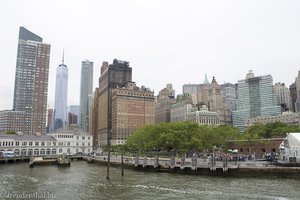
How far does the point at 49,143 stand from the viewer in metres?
132

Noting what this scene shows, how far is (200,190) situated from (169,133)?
46603mm

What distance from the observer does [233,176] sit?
55.2 metres

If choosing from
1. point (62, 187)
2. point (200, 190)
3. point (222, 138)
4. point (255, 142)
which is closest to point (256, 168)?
point (200, 190)

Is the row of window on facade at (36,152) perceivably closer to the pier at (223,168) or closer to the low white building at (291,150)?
the pier at (223,168)

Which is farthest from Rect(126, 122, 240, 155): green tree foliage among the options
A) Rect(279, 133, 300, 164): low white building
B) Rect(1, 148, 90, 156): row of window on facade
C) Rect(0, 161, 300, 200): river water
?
Rect(1, 148, 90, 156): row of window on facade

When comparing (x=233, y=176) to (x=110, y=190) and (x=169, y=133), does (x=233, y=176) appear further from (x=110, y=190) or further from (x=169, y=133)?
(x=169, y=133)

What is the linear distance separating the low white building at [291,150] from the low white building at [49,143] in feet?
318

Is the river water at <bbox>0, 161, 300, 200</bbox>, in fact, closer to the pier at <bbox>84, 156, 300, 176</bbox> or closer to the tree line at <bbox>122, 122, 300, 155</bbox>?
the pier at <bbox>84, 156, 300, 176</bbox>

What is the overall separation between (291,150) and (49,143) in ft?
330

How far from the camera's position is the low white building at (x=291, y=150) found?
58.5m

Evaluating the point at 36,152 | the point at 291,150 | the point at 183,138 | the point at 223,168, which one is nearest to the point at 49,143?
the point at 36,152

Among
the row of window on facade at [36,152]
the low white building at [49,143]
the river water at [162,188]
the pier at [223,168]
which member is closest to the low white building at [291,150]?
the pier at [223,168]

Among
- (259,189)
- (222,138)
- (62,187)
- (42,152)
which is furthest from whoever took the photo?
(42,152)

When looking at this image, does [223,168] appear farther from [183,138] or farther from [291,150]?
[183,138]
